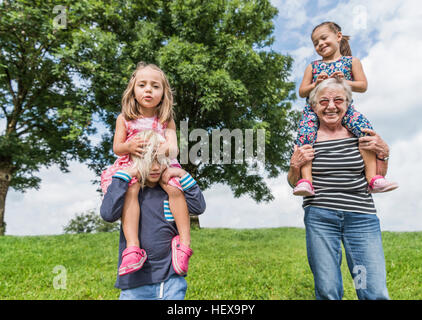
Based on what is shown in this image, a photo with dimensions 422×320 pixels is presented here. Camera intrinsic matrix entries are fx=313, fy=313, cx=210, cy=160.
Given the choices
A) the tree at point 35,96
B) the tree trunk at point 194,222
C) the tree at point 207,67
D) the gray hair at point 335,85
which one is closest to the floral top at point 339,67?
the gray hair at point 335,85

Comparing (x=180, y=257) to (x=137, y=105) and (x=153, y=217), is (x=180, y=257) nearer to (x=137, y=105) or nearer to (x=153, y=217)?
(x=153, y=217)

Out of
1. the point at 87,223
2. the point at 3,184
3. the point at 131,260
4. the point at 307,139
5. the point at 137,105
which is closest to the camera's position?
the point at 131,260

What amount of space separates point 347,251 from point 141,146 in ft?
5.64

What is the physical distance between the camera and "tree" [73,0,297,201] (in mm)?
11039

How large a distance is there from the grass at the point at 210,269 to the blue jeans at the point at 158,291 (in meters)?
2.33

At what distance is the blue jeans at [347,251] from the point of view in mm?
2250

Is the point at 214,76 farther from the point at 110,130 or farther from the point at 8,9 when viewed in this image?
the point at 8,9

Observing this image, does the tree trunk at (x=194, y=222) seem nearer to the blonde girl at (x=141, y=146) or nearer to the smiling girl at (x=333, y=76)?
the smiling girl at (x=333, y=76)

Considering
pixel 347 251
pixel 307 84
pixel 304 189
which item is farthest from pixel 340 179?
pixel 307 84

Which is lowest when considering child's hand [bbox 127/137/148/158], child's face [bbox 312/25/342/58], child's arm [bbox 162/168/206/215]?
child's arm [bbox 162/168/206/215]

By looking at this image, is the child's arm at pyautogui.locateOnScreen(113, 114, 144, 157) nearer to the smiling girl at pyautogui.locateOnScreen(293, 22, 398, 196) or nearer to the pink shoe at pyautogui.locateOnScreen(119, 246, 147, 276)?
the pink shoe at pyautogui.locateOnScreen(119, 246, 147, 276)

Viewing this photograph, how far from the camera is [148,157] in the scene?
83.9 inches

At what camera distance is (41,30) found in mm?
12289

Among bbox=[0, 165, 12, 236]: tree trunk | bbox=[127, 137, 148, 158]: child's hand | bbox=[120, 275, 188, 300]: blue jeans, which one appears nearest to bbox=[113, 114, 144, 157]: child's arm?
bbox=[127, 137, 148, 158]: child's hand
